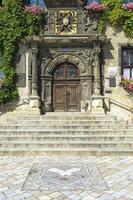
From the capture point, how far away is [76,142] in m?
9.06

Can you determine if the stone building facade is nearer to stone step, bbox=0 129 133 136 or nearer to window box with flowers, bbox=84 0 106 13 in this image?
window box with flowers, bbox=84 0 106 13

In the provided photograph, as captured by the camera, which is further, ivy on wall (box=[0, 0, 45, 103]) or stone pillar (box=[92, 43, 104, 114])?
ivy on wall (box=[0, 0, 45, 103])

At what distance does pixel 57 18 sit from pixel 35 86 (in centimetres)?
317

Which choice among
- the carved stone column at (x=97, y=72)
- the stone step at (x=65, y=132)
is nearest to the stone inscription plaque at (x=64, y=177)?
the stone step at (x=65, y=132)

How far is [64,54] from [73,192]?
27.7 feet

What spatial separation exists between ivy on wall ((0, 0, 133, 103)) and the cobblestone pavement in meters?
5.30

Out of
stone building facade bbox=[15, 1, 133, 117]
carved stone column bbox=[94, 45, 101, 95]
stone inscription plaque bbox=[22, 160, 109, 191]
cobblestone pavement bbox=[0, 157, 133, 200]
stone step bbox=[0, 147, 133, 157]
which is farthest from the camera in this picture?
stone building facade bbox=[15, 1, 133, 117]

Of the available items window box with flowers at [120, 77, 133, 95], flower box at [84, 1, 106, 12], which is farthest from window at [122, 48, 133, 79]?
flower box at [84, 1, 106, 12]

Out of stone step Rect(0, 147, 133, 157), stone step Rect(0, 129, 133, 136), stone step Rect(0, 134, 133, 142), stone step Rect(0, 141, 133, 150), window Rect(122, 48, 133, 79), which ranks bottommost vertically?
stone step Rect(0, 147, 133, 157)

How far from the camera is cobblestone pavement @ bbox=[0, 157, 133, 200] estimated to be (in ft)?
17.0

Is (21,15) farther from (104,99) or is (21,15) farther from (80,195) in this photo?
(80,195)

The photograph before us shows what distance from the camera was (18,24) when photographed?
41.7 ft

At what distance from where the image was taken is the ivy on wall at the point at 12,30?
1260 cm

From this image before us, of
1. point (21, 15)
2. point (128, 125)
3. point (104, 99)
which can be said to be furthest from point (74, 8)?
point (128, 125)
